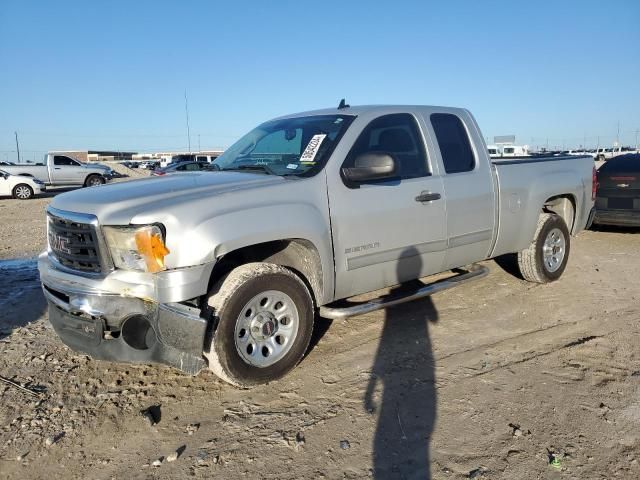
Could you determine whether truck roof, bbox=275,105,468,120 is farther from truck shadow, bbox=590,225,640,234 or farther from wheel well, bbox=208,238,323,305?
truck shadow, bbox=590,225,640,234

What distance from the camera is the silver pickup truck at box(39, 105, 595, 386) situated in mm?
3066

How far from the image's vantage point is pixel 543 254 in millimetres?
5746

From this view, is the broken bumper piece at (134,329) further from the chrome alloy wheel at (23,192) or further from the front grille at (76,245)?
the chrome alloy wheel at (23,192)

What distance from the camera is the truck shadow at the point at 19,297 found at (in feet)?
15.6

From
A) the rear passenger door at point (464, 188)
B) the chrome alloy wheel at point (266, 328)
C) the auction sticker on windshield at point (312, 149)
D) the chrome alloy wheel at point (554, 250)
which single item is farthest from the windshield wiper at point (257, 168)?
the chrome alloy wheel at point (554, 250)

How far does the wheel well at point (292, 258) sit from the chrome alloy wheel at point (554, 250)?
3.28 m

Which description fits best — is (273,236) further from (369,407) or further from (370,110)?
(370,110)

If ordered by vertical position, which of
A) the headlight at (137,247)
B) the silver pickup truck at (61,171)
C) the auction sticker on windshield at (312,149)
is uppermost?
the silver pickup truck at (61,171)

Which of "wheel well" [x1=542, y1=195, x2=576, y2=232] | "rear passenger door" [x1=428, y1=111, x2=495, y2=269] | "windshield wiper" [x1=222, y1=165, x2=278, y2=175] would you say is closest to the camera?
"windshield wiper" [x1=222, y1=165, x2=278, y2=175]

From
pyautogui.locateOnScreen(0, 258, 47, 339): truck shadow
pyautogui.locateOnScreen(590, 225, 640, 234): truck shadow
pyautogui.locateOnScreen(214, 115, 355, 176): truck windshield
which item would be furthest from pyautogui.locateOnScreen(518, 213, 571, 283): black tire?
pyautogui.locateOnScreen(0, 258, 47, 339): truck shadow

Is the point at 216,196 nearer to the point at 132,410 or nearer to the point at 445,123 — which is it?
the point at 132,410

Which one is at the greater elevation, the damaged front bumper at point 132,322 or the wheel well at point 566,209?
the wheel well at point 566,209

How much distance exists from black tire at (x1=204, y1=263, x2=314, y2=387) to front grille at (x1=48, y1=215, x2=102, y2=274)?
0.80m

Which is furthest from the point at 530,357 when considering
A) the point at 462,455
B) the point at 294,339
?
the point at 294,339
